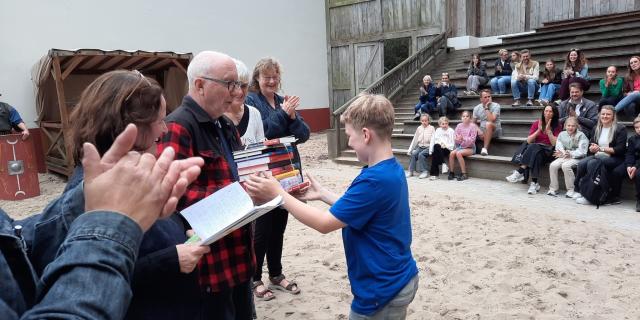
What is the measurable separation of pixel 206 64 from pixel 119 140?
1097mm

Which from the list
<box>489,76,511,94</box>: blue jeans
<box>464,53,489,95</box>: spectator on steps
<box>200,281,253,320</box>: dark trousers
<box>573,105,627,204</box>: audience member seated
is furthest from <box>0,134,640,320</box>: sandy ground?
<box>464,53,489,95</box>: spectator on steps

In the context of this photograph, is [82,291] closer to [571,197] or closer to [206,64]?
[206,64]

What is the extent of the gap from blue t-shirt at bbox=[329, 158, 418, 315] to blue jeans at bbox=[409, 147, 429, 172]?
238 inches

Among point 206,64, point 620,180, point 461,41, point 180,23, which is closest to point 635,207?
point 620,180

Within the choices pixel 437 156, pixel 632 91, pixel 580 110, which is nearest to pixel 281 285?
pixel 437 156

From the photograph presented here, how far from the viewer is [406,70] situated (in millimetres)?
11656

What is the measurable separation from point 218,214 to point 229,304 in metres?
0.62

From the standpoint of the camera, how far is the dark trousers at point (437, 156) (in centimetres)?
760

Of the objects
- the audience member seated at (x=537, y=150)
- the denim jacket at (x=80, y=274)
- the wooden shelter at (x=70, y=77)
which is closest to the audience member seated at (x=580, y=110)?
the audience member seated at (x=537, y=150)

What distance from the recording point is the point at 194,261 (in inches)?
53.3

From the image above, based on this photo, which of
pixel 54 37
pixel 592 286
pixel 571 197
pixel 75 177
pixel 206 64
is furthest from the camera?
pixel 54 37

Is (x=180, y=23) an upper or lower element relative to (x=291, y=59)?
upper

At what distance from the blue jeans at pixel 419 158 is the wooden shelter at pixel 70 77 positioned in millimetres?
5075

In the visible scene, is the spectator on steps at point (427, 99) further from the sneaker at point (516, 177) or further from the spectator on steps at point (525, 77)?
the sneaker at point (516, 177)
